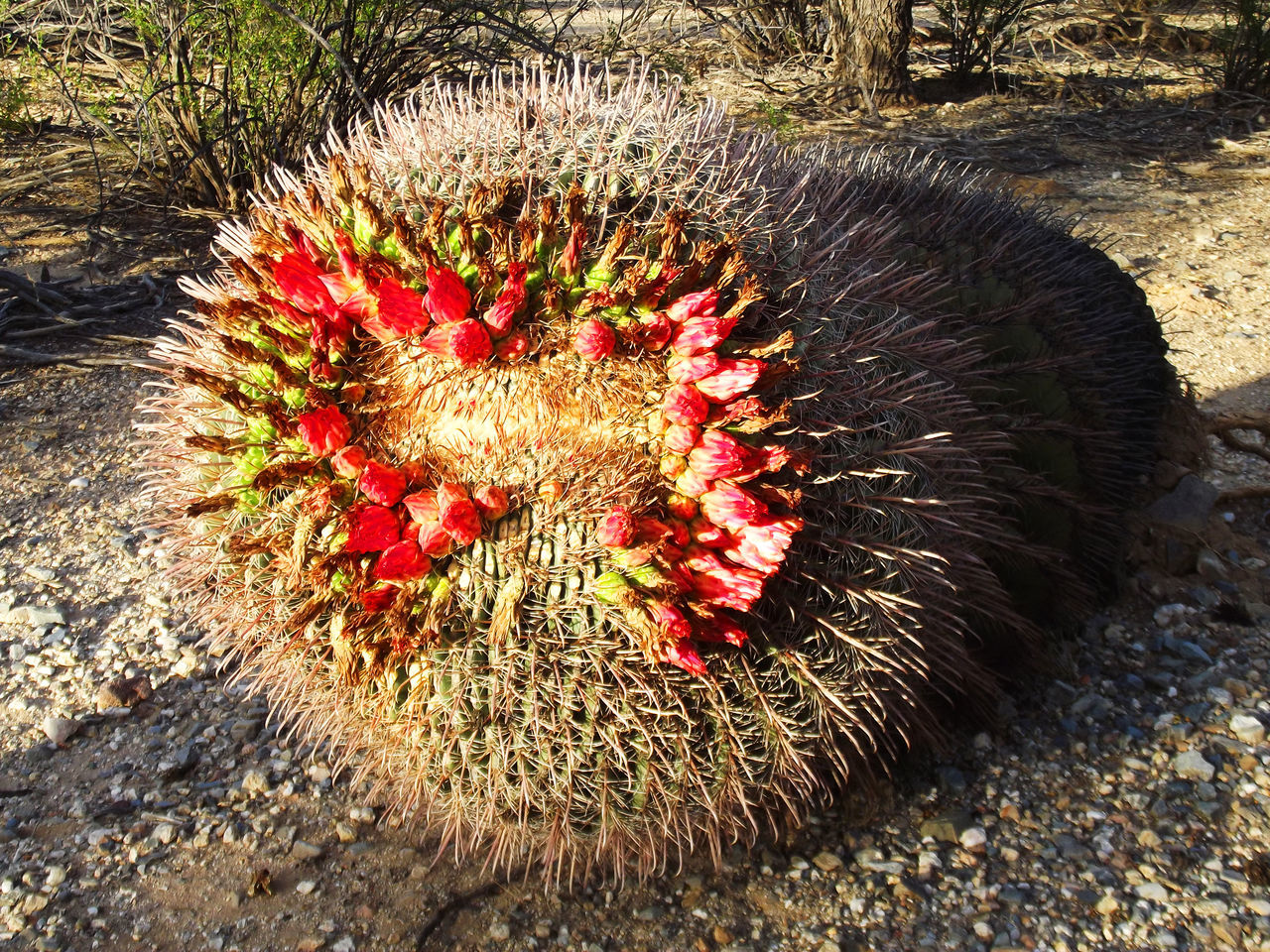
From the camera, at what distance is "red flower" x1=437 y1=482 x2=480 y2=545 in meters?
1.78

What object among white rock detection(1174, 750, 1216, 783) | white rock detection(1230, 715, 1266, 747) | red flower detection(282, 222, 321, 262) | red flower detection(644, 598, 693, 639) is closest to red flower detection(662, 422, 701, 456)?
red flower detection(644, 598, 693, 639)

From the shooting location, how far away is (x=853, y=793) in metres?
2.45

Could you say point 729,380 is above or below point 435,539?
above

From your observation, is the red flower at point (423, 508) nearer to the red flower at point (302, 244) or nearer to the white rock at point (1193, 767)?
the red flower at point (302, 244)

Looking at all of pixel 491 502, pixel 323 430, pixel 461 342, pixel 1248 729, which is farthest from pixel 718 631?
pixel 1248 729

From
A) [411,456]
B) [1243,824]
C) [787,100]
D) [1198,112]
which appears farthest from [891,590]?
[1198,112]

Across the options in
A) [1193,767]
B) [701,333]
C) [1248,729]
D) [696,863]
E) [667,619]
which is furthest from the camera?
[1248,729]

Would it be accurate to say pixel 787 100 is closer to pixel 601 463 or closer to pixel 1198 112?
pixel 1198 112

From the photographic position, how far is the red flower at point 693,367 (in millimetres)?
1838

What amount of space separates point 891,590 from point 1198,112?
7.11 meters

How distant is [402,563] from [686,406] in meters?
0.55

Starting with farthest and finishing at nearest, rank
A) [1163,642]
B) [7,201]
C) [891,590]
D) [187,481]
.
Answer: [7,201] → [1163,642] → [187,481] → [891,590]

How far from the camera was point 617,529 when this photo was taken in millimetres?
1744

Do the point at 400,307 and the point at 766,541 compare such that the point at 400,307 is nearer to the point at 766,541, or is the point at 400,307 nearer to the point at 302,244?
the point at 302,244
